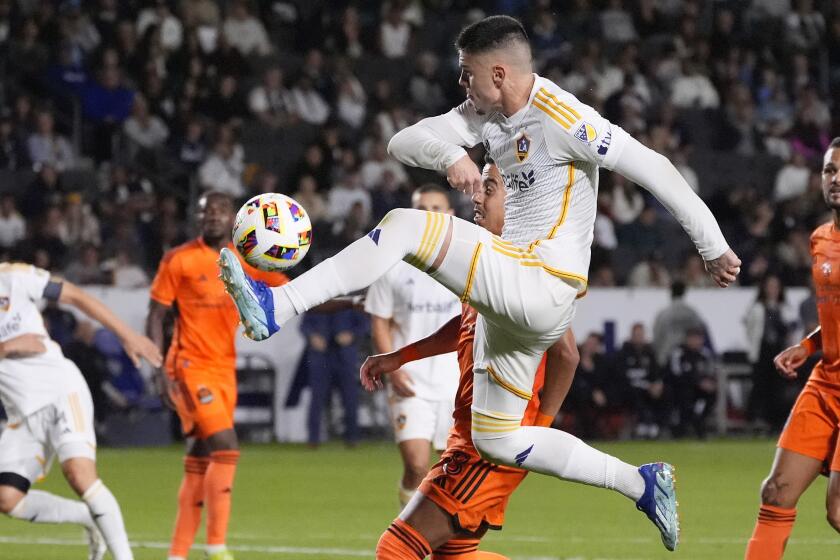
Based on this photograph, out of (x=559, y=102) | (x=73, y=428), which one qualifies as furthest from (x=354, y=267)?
(x=73, y=428)

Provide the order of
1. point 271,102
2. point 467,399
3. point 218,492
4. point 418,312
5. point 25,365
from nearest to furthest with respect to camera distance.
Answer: point 467,399 < point 25,365 < point 218,492 < point 418,312 < point 271,102

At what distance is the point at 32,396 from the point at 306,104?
13.0 m

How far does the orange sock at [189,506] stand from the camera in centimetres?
917

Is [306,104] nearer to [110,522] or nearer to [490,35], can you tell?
[110,522]

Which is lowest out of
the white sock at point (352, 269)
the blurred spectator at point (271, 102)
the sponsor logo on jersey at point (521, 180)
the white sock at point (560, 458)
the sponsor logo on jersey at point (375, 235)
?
the white sock at point (560, 458)

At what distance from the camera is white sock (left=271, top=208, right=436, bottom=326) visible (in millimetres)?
5457

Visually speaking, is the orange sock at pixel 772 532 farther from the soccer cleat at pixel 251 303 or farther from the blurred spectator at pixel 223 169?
the blurred spectator at pixel 223 169

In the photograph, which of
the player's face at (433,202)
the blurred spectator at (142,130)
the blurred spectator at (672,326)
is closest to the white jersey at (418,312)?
the player's face at (433,202)

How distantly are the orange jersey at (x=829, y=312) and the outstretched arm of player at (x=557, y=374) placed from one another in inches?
68.3

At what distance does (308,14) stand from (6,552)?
47.7 ft

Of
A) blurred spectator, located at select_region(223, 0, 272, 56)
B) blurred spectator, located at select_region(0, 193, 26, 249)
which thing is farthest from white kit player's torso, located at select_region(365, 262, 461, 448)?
blurred spectator, located at select_region(223, 0, 272, 56)

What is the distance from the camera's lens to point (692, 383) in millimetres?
18453

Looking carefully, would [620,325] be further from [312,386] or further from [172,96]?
[172,96]

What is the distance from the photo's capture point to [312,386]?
1730cm
